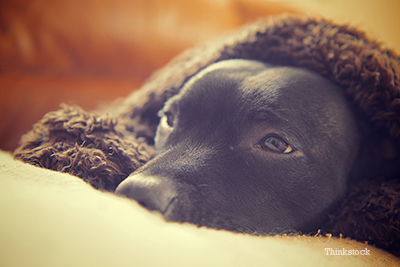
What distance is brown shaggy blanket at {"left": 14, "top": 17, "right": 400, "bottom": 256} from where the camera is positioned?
103 cm

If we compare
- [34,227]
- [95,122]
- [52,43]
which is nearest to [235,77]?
[95,122]

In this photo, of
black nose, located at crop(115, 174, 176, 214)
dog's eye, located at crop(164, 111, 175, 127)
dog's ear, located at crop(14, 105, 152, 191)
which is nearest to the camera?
black nose, located at crop(115, 174, 176, 214)

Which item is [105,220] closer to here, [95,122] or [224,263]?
[224,263]

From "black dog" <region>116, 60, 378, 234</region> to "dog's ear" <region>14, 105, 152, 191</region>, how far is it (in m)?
0.16

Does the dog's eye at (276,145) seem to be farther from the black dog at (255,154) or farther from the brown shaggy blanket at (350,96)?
the brown shaggy blanket at (350,96)

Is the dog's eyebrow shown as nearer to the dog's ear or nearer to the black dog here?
the black dog

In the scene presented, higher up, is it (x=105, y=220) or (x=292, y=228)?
(x=105, y=220)

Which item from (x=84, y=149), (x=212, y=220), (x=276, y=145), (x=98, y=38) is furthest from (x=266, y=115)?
(x=98, y=38)

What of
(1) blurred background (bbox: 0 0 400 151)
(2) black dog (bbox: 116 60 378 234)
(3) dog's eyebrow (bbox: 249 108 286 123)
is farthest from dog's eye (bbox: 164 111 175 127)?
(1) blurred background (bbox: 0 0 400 151)

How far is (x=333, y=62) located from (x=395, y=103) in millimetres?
318

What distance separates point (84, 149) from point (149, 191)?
40 centimetres

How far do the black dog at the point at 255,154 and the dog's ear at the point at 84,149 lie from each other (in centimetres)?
16

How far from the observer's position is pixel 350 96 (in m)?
1.26

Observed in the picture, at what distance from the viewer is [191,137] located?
1150 mm
